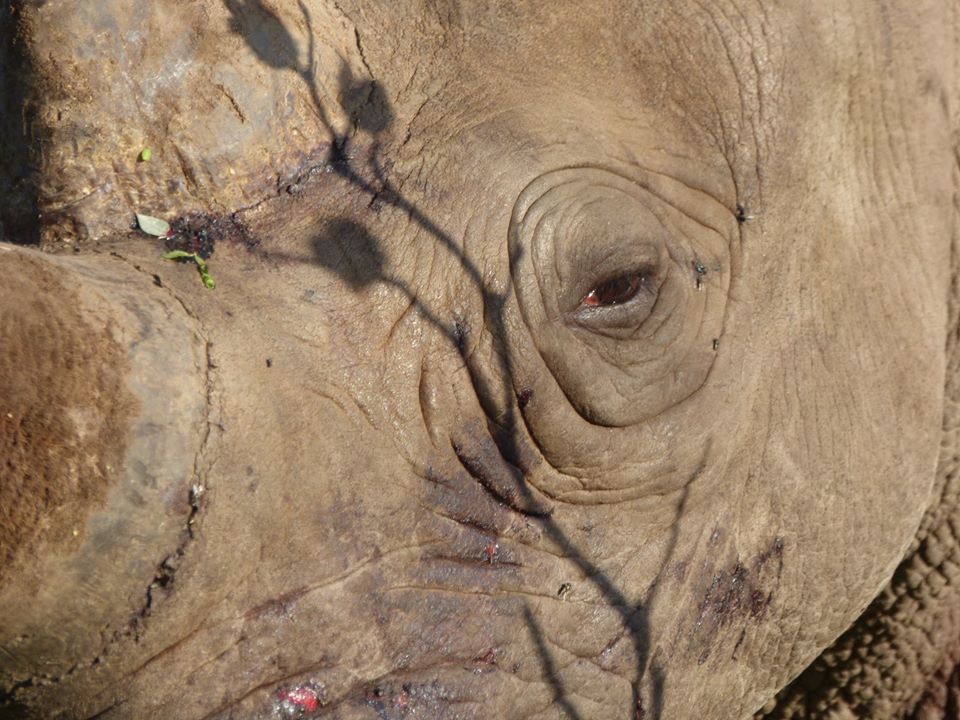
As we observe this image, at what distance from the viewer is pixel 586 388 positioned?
3180 mm

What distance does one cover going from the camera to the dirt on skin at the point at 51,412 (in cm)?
217

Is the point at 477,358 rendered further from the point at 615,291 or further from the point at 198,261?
the point at 198,261

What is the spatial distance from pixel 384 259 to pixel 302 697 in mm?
968

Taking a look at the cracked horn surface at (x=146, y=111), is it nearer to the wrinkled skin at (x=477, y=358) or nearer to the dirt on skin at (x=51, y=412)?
the wrinkled skin at (x=477, y=358)

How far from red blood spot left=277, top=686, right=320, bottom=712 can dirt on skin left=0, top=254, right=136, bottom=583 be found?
67cm

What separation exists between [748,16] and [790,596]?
153cm

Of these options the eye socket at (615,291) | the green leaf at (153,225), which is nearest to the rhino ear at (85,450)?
the green leaf at (153,225)

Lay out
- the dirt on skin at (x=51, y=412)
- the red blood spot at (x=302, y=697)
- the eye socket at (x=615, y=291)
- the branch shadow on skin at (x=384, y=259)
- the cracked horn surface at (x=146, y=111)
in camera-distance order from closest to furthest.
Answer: the dirt on skin at (x=51, y=412) < the red blood spot at (x=302, y=697) < the cracked horn surface at (x=146, y=111) < the branch shadow on skin at (x=384, y=259) < the eye socket at (x=615, y=291)

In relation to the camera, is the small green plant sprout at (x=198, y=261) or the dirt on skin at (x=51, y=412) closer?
the dirt on skin at (x=51, y=412)

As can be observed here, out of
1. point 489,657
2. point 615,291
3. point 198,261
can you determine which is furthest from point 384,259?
point 489,657

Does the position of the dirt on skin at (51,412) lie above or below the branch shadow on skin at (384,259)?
below

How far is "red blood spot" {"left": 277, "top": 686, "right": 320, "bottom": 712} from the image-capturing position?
2766 mm

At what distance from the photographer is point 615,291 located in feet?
10.6

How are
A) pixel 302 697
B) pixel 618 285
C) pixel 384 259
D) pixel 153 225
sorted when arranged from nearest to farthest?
pixel 302 697 < pixel 153 225 < pixel 384 259 < pixel 618 285
